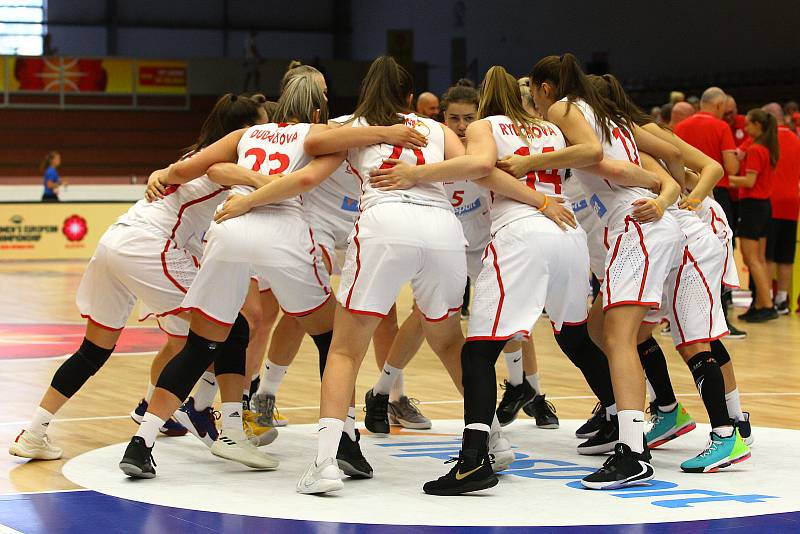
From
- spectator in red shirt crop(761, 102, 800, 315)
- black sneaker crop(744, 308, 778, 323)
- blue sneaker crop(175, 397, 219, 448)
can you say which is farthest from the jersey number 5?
spectator in red shirt crop(761, 102, 800, 315)

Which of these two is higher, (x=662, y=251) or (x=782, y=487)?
(x=662, y=251)

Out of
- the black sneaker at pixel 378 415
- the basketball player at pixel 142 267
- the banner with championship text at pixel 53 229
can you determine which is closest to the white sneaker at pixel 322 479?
the basketball player at pixel 142 267

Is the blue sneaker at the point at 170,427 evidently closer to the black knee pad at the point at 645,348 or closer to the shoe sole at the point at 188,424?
the shoe sole at the point at 188,424

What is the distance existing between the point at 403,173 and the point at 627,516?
4.86ft

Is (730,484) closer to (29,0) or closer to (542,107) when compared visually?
(542,107)

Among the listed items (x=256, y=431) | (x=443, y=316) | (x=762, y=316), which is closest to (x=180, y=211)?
(x=256, y=431)

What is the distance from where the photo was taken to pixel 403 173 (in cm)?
470

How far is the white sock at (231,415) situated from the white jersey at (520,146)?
130cm

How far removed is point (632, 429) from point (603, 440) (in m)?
0.76

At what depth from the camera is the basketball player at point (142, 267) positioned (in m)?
5.34

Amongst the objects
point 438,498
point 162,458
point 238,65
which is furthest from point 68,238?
point 438,498

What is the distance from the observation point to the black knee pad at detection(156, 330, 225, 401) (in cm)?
480

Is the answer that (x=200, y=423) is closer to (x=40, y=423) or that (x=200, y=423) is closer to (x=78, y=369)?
(x=78, y=369)

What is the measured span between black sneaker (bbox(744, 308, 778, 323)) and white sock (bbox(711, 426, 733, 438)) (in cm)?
639
